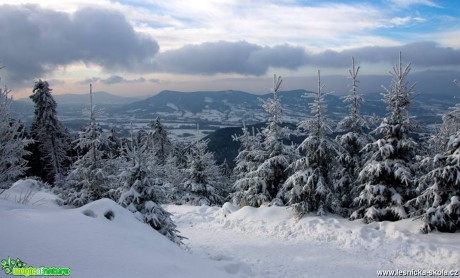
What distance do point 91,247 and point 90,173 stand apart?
34.7 feet

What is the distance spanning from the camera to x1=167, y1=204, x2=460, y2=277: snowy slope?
40.6 feet

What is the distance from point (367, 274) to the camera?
473 inches

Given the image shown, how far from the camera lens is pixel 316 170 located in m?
18.1

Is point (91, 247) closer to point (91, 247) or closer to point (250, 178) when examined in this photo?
point (91, 247)

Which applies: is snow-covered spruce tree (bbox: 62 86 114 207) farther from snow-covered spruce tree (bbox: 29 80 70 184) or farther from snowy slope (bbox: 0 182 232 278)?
snow-covered spruce tree (bbox: 29 80 70 184)

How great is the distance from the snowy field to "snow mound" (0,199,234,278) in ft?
0.06

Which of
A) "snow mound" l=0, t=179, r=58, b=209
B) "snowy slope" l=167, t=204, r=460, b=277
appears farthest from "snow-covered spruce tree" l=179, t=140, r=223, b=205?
"snow mound" l=0, t=179, r=58, b=209

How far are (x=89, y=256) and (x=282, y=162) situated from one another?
51.5 ft

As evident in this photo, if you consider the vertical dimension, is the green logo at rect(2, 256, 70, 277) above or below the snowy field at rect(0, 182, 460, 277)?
above

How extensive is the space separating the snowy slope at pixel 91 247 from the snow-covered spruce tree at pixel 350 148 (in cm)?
1253

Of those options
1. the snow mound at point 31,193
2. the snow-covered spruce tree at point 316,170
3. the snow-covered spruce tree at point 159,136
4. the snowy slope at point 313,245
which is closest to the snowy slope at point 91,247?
the snowy slope at point 313,245

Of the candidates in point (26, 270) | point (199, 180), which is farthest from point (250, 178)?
point (26, 270)

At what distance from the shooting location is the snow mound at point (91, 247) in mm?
6324

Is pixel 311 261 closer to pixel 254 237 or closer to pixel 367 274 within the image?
pixel 367 274
